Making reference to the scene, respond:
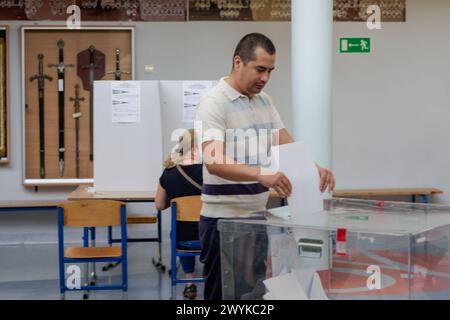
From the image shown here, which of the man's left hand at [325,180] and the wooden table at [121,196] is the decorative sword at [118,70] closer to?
the wooden table at [121,196]

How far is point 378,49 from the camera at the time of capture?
7.75 meters

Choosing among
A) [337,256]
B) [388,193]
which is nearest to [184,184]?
[388,193]

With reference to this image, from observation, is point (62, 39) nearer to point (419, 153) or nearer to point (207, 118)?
point (419, 153)

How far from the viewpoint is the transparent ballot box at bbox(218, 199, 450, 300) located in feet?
6.96

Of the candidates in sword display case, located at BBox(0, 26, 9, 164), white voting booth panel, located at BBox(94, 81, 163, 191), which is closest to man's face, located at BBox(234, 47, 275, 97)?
white voting booth panel, located at BBox(94, 81, 163, 191)

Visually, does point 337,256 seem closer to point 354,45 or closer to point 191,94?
point 191,94

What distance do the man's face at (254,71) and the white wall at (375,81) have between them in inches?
183

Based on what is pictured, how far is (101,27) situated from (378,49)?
2.92 metres

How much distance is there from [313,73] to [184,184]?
4.31 feet

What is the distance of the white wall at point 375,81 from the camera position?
24.9 ft

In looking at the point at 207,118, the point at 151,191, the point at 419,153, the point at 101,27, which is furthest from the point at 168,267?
the point at 207,118

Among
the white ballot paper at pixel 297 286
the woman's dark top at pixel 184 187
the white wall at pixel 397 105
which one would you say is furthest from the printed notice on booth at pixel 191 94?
the white ballot paper at pixel 297 286

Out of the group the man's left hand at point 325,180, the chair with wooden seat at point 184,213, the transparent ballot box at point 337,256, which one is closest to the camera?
the transparent ballot box at point 337,256

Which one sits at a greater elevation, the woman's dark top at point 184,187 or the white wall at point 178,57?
the white wall at point 178,57
